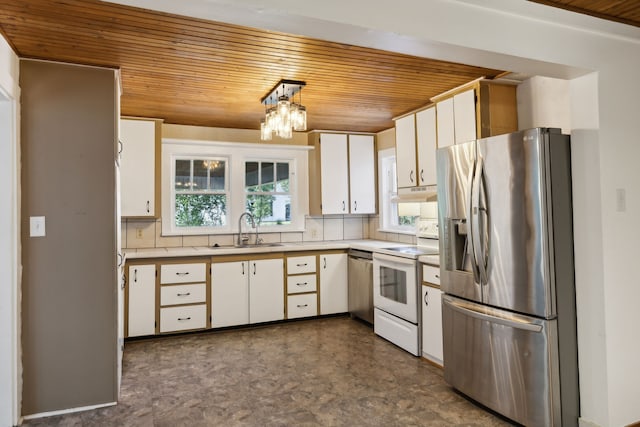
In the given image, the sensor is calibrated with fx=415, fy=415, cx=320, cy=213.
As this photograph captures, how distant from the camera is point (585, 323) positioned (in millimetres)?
2299

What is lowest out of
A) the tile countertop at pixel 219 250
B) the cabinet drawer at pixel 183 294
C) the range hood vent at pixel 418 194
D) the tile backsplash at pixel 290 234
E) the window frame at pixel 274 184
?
the cabinet drawer at pixel 183 294

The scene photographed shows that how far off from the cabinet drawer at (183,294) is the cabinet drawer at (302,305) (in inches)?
36.5

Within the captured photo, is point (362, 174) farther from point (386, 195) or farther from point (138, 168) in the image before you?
point (138, 168)

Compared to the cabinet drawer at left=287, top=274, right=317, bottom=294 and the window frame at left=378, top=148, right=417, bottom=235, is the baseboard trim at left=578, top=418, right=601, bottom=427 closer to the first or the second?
the cabinet drawer at left=287, top=274, right=317, bottom=294

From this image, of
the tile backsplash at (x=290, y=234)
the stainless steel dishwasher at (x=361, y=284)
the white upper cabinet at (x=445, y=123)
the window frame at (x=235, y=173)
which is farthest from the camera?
the window frame at (x=235, y=173)

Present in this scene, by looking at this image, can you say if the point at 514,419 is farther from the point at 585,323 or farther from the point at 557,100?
the point at 557,100

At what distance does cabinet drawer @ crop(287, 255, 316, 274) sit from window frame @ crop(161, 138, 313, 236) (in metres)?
0.67

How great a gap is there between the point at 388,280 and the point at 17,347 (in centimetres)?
286

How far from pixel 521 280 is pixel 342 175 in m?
3.08

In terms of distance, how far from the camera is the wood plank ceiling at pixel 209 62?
7.13 ft

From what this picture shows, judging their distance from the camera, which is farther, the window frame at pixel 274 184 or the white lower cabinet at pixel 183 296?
the window frame at pixel 274 184

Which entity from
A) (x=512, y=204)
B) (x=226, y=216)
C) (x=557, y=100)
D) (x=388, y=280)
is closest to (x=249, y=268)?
(x=226, y=216)

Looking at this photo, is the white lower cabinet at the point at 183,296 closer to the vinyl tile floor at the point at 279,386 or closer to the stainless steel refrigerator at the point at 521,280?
the vinyl tile floor at the point at 279,386

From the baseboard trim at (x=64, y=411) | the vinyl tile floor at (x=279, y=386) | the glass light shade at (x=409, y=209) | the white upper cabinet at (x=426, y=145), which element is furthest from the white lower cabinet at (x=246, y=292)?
the white upper cabinet at (x=426, y=145)
